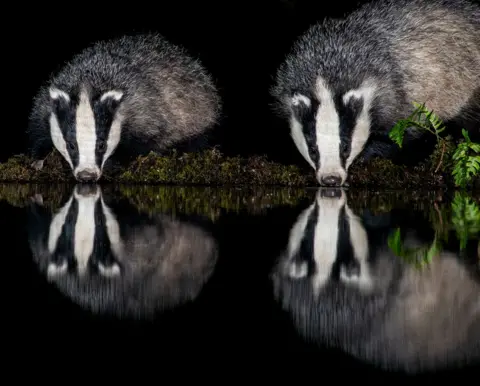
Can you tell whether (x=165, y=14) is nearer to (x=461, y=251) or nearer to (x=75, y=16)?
(x=75, y=16)

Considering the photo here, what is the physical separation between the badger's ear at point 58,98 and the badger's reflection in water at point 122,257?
198 cm

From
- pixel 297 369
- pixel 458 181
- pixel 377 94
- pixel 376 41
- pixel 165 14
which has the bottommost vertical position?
pixel 297 369

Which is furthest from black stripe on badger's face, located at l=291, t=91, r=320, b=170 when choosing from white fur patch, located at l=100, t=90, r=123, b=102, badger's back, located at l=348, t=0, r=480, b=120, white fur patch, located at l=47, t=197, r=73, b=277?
white fur patch, located at l=47, t=197, r=73, b=277

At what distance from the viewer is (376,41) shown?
21.8 ft

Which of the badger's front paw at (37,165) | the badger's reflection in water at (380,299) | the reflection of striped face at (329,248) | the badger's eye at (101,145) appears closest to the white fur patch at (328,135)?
the reflection of striped face at (329,248)

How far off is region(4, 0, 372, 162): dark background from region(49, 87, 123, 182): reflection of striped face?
1184 millimetres

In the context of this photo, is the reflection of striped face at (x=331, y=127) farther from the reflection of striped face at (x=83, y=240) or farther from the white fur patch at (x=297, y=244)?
the reflection of striped face at (x=83, y=240)

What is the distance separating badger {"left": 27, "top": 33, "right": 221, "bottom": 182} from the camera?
A: 673 centimetres

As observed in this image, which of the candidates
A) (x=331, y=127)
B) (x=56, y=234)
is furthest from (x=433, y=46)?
(x=56, y=234)

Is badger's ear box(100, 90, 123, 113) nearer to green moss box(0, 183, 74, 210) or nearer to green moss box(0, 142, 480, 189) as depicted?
green moss box(0, 142, 480, 189)

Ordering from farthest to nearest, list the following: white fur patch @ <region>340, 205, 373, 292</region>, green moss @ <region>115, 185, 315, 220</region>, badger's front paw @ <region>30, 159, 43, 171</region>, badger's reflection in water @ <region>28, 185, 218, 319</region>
→ badger's front paw @ <region>30, 159, 43, 171</region>
green moss @ <region>115, 185, 315, 220</region>
white fur patch @ <region>340, 205, 373, 292</region>
badger's reflection in water @ <region>28, 185, 218, 319</region>

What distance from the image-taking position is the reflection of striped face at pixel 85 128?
21.9ft

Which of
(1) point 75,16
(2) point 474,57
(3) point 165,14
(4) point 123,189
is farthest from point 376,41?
(1) point 75,16

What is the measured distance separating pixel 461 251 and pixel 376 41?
11.6ft
